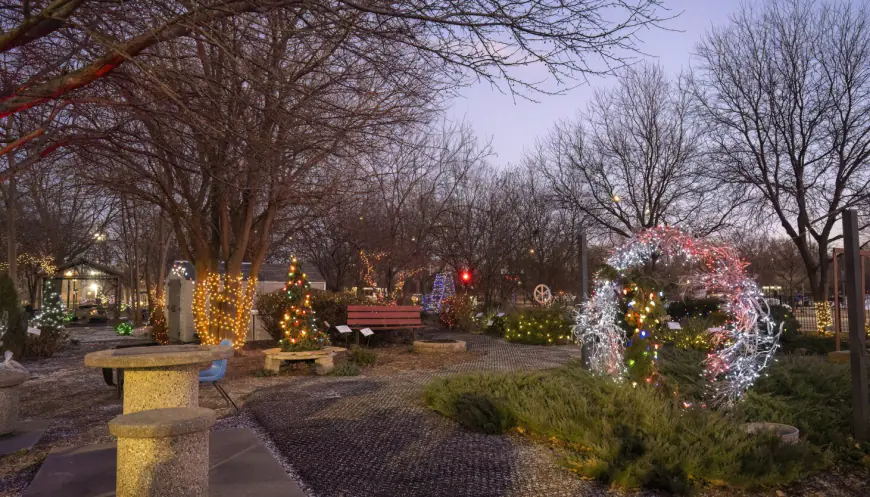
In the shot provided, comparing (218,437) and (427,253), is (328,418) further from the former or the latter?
(427,253)

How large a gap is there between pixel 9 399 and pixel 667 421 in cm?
676

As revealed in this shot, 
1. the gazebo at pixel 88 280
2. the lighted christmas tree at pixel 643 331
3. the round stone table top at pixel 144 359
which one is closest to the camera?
Result: the round stone table top at pixel 144 359

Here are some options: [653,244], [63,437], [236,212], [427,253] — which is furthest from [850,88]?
[63,437]

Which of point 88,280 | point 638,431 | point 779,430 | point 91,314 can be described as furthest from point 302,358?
point 88,280

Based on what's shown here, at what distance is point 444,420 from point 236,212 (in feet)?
28.9

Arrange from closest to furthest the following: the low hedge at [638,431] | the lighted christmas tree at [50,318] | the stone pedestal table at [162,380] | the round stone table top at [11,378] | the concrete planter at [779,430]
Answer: the stone pedestal table at [162,380] → the low hedge at [638,431] → the concrete planter at [779,430] → the round stone table top at [11,378] → the lighted christmas tree at [50,318]

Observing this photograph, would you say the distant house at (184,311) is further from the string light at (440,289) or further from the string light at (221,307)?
the string light at (440,289)

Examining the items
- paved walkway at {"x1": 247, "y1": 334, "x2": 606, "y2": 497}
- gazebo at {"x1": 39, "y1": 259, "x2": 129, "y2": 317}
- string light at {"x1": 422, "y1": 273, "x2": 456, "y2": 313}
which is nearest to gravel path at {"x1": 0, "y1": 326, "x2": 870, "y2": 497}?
paved walkway at {"x1": 247, "y1": 334, "x2": 606, "y2": 497}

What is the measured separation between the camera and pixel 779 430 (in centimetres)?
633

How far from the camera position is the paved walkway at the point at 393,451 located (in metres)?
5.06

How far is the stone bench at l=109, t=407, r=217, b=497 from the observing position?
363 cm

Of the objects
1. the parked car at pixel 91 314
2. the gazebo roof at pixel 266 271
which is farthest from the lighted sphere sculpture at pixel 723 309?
the parked car at pixel 91 314

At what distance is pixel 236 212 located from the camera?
14.3 metres

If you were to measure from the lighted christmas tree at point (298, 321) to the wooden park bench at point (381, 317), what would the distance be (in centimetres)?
379
